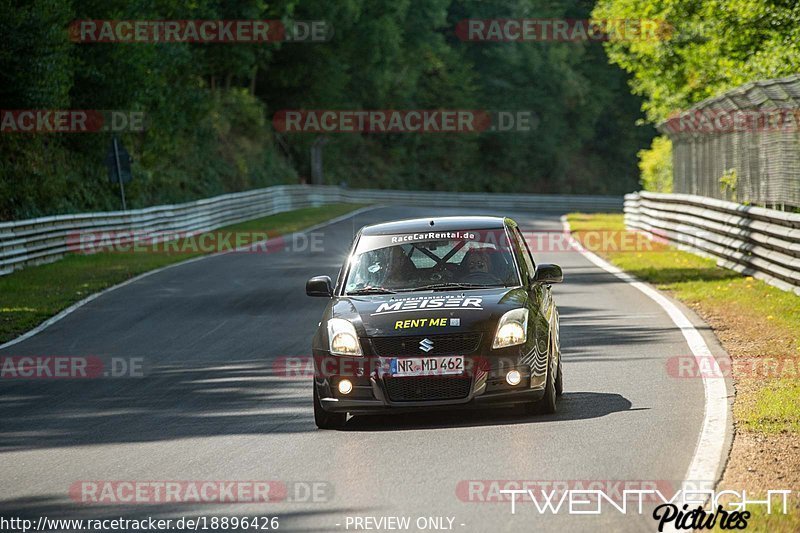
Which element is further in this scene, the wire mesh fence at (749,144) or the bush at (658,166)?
the bush at (658,166)

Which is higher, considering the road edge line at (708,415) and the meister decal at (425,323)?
the meister decal at (425,323)

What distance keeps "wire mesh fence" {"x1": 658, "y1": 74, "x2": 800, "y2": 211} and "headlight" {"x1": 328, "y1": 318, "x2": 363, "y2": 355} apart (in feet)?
37.9

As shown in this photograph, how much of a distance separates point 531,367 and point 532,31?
3159 inches

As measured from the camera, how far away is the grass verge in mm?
7245

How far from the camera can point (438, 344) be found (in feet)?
30.2

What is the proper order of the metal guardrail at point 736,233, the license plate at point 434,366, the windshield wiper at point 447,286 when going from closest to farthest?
the license plate at point 434,366, the windshield wiper at point 447,286, the metal guardrail at point 736,233

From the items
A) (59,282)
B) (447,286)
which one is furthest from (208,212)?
(447,286)

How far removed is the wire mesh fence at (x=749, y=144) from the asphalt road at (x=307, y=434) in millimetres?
5208

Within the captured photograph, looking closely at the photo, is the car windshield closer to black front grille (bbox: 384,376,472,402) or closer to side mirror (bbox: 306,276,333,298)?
side mirror (bbox: 306,276,333,298)

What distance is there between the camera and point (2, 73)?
108 feet

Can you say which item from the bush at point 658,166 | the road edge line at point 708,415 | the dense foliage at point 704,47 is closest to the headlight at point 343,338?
the road edge line at point 708,415

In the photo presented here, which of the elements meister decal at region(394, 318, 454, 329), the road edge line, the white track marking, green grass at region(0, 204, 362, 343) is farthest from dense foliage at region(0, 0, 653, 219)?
meister decal at region(394, 318, 454, 329)

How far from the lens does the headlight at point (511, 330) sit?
9.31 meters

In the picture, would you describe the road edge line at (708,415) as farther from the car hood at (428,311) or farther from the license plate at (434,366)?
the license plate at (434,366)
